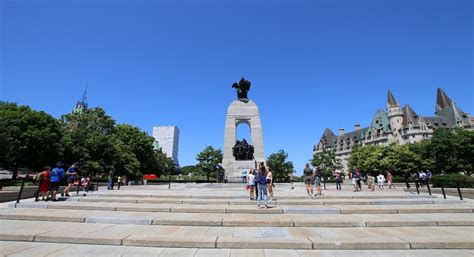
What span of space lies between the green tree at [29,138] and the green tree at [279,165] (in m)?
39.2

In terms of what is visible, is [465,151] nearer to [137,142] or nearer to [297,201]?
[297,201]

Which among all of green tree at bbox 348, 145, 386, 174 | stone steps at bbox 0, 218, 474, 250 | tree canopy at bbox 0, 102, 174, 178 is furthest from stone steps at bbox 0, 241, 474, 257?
green tree at bbox 348, 145, 386, 174

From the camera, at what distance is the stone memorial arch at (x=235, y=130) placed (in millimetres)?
28125

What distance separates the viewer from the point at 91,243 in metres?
5.50

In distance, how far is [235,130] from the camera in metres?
31.5

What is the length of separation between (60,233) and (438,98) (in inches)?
4866

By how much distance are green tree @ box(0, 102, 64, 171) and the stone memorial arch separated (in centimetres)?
2162

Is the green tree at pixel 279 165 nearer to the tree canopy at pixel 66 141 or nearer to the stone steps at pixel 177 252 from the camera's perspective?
the tree canopy at pixel 66 141

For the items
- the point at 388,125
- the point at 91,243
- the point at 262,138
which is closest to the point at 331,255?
the point at 91,243

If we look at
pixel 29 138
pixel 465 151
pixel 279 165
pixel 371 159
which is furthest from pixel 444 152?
pixel 29 138

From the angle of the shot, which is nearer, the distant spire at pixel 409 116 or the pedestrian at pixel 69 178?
the pedestrian at pixel 69 178

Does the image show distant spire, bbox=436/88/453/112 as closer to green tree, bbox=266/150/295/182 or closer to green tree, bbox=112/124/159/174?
green tree, bbox=266/150/295/182

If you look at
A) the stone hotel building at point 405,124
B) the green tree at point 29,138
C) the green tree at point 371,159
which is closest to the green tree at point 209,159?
the green tree at point 29,138

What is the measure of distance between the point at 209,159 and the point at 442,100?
305 feet
